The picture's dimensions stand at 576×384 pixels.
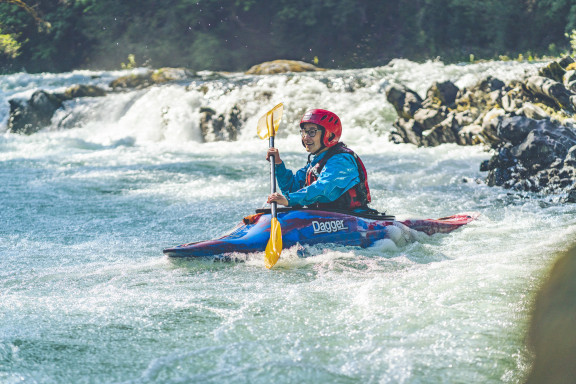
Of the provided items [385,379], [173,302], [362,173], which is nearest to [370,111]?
[362,173]

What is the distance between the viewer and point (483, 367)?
9.53ft

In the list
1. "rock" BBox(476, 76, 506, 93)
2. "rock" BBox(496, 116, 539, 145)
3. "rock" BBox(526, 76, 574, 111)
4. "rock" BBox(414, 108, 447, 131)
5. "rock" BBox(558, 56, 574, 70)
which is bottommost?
"rock" BBox(496, 116, 539, 145)

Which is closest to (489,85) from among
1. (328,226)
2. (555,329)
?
(328,226)

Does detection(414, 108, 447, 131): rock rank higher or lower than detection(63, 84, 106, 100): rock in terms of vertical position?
lower

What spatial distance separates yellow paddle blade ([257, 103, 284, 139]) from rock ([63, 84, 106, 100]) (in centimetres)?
1304

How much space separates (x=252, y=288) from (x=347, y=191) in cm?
130

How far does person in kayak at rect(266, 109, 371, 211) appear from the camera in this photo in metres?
4.78

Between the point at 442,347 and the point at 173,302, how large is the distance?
1.61 metres

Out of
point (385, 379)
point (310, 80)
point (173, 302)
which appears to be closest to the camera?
point (385, 379)

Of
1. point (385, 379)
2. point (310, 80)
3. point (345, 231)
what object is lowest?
point (385, 379)

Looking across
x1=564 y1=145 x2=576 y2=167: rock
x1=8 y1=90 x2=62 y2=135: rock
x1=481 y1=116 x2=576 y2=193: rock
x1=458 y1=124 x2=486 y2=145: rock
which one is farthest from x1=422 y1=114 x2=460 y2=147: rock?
x1=8 y1=90 x2=62 y2=135: rock

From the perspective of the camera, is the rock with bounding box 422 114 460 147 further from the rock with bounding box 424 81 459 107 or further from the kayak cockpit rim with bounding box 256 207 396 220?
the kayak cockpit rim with bounding box 256 207 396 220

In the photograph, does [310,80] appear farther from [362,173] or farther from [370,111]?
[362,173]

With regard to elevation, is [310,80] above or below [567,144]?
above
